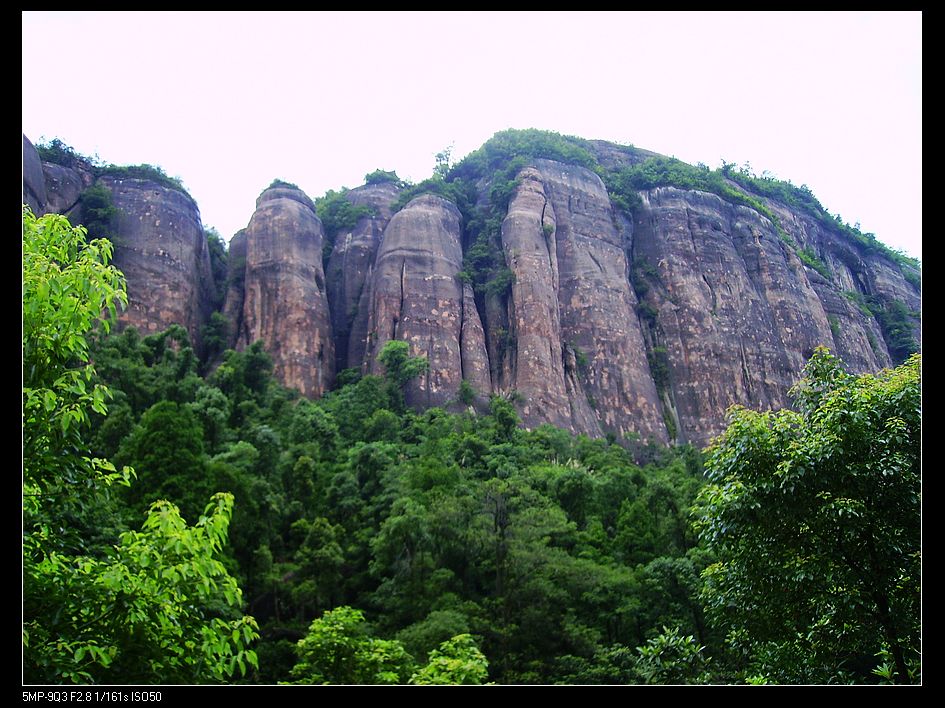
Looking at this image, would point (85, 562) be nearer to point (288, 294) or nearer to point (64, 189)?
point (288, 294)

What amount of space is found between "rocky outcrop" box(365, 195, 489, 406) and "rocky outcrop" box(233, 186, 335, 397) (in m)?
2.93

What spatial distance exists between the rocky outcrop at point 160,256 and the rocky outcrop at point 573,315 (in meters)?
16.9

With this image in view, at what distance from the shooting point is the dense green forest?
15.8ft

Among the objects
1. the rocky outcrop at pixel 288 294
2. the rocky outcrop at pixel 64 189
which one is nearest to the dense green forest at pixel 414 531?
the rocky outcrop at pixel 288 294

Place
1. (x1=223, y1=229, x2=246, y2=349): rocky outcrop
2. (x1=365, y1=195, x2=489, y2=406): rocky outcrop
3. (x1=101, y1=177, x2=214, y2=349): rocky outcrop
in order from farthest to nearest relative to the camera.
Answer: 1. (x1=223, y1=229, x2=246, y2=349): rocky outcrop
2. (x1=365, y1=195, x2=489, y2=406): rocky outcrop
3. (x1=101, y1=177, x2=214, y2=349): rocky outcrop

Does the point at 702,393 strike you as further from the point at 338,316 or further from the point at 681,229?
the point at 338,316

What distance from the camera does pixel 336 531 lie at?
70.2 ft

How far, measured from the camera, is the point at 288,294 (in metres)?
41.3

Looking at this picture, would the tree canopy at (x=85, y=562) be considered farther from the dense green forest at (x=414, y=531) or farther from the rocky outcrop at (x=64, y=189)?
the rocky outcrop at (x=64, y=189)

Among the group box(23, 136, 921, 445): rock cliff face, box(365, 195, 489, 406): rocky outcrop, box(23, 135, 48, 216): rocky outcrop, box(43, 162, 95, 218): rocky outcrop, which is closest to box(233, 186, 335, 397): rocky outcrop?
box(23, 136, 921, 445): rock cliff face

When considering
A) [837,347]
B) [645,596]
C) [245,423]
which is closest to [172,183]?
[245,423]

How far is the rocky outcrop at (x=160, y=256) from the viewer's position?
37812mm

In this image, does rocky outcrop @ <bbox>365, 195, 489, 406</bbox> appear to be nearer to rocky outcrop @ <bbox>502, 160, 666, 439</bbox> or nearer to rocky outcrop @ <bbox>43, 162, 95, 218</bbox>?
rocky outcrop @ <bbox>502, 160, 666, 439</bbox>

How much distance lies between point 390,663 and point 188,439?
33.9ft
